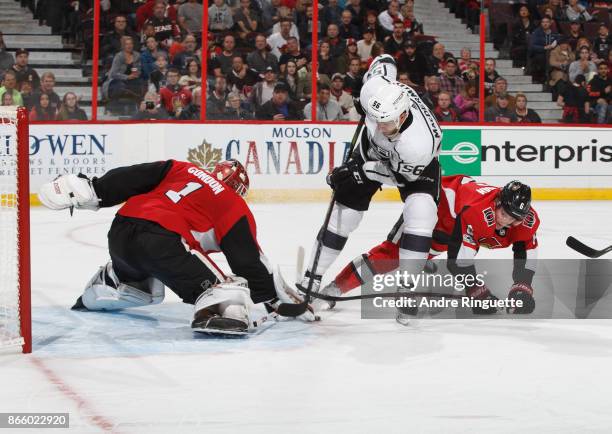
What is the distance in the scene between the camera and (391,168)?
171 inches

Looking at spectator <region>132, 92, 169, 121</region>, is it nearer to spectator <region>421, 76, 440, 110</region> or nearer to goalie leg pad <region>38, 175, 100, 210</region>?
spectator <region>421, 76, 440, 110</region>

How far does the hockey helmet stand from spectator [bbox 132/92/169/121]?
5.52 meters

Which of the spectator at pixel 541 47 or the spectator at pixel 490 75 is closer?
the spectator at pixel 490 75

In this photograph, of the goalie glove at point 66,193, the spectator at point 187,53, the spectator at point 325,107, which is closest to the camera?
the goalie glove at point 66,193

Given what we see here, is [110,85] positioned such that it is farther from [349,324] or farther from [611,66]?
[349,324]

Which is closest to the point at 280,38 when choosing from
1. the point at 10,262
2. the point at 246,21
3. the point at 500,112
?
the point at 246,21

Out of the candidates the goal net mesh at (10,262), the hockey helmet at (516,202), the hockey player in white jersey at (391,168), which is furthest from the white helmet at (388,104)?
the goal net mesh at (10,262)

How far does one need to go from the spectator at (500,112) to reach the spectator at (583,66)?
72 cm

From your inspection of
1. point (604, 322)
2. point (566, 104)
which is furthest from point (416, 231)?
point (566, 104)

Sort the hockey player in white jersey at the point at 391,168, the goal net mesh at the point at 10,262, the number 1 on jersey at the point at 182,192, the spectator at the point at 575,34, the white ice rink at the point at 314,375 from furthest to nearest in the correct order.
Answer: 1. the spectator at the point at 575,34
2. the hockey player in white jersey at the point at 391,168
3. the number 1 on jersey at the point at 182,192
4. the goal net mesh at the point at 10,262
5. the white ice rink at the point at 314,375

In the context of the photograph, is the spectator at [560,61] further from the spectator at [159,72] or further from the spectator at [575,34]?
the spectator at [159,72]

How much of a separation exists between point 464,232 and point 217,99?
538cm

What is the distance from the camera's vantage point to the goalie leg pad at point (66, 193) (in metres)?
3.89

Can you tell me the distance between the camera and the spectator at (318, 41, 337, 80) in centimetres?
965
